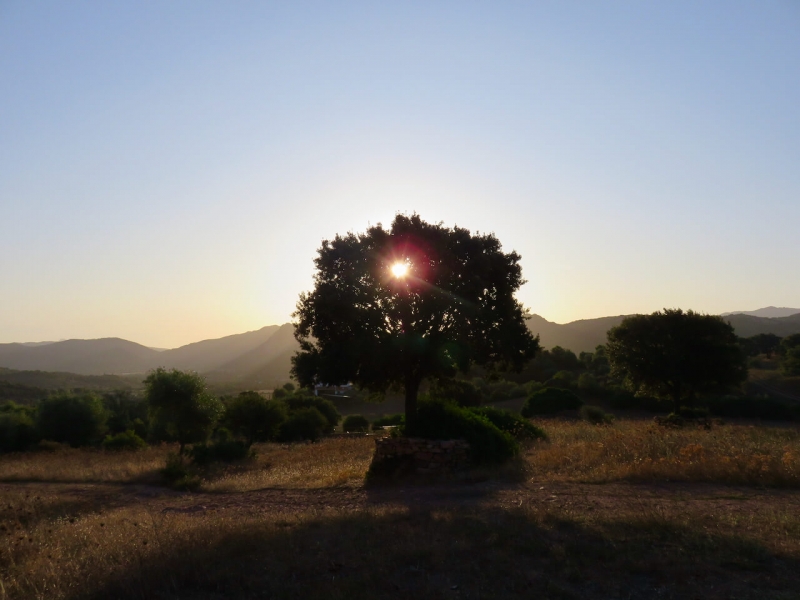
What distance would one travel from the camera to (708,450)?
14.2 meters

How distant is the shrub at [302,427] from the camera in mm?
35688

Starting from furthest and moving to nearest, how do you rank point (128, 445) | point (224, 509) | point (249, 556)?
point (128, 445) < point (224, 509) < point (249, 556)

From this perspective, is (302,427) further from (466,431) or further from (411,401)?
(466,431)

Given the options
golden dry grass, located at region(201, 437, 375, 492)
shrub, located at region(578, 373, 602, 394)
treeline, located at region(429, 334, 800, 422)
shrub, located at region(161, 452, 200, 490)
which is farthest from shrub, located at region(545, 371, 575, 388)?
shrub, located at region(161, 452, 200, 490)

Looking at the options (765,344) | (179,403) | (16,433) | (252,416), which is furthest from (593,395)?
(765,344)

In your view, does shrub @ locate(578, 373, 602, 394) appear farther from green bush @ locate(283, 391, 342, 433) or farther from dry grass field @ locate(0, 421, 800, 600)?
dry grass field @ locate(0, 421, 800, 600)

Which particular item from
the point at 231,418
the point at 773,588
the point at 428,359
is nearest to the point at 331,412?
the point at 231,418

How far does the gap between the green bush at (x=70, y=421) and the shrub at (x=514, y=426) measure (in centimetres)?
2177

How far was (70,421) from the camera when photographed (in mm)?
33312

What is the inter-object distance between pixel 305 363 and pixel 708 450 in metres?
9.38

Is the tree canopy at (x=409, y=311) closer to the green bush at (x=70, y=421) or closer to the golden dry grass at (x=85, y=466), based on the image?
the golden dry grass at (x=85, y=466)

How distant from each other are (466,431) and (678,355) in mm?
20144

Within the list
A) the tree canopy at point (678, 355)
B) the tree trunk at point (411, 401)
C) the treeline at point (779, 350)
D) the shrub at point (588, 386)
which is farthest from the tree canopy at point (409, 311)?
the treeline at point (779, 350)

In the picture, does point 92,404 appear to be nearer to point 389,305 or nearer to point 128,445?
point 128,445
